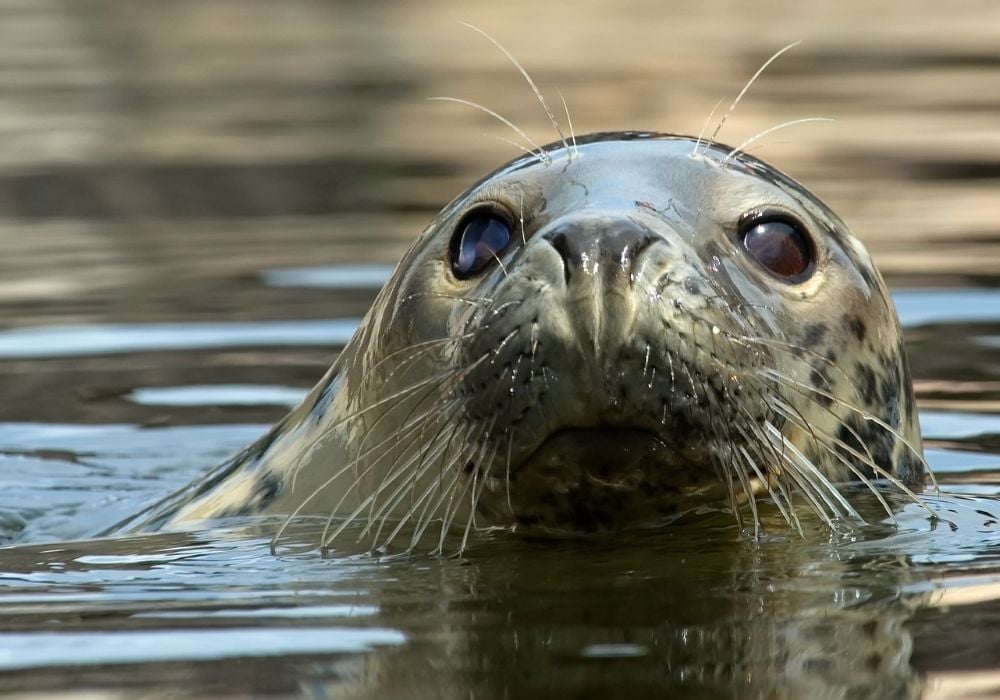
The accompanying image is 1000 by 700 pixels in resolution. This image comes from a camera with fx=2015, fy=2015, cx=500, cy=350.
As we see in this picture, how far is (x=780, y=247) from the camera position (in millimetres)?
3645

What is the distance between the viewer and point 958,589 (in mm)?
2947

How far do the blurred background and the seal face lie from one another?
1.96m

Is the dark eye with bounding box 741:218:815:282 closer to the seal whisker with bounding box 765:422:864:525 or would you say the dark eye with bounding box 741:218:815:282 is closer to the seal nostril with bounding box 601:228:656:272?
the seal whisker with bounding box 765:422:864:525

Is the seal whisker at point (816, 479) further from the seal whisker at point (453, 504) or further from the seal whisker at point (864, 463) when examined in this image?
the seal whisker at point (453, 504)

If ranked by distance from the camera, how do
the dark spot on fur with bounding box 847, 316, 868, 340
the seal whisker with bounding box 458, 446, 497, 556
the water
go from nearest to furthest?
1. the water
2. the seal whisker with bounding box 458, 446, 497, 556
3. the dark spot on fur with bounding box 847, 316, 868, 340

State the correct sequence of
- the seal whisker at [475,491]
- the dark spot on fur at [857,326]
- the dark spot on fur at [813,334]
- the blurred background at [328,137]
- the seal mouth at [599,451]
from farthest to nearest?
the blurred background at [328,137], the dark spot on fur at [857,326], the dark spot on fur at [813,334], the seal whisker at [475,491], the seal mouth at [599,451]

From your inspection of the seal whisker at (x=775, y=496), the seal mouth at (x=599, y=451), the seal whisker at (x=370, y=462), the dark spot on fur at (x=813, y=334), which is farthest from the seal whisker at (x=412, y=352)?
the dark spot on fur at (x=813, y=334)

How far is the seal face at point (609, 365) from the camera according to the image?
3.04 meters

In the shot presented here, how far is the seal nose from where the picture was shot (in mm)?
2996

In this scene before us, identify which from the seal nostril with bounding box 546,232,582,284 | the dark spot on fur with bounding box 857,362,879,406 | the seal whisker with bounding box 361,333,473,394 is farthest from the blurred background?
the seal nostril with bounding box 546,232,582,284

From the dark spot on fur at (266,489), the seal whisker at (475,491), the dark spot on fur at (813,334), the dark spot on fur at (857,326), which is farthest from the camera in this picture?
the dark spot on fur at (266,489)

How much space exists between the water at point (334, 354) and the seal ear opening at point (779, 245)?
0.44 metres

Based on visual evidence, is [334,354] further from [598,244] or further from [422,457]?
[598,244]

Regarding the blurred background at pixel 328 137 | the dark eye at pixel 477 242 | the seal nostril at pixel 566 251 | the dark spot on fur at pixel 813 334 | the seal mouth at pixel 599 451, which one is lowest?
the seal mouth at pixel 599 451
